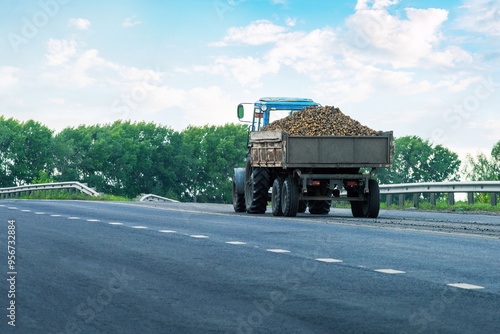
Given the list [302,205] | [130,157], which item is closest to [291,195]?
[302,205]

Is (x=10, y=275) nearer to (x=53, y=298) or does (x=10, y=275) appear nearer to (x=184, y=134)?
(x=53, y=298)

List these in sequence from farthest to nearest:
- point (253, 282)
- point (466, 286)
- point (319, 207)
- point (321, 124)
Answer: point (319, 207), point (321, 124), point (253, 282), point (466, 286)

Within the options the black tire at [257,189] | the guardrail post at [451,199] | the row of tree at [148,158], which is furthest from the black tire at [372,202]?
the row of tree at [148,158]

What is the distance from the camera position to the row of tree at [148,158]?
356 ft

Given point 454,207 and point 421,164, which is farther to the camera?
point 421,164

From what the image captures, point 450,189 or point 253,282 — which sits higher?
point 450,189

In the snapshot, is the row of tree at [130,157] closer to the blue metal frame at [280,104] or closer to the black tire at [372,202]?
the blue metal frame at [280,104]

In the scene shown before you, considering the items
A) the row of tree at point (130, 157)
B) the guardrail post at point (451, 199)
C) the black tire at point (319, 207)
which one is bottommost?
the black tire at point (319, 207)

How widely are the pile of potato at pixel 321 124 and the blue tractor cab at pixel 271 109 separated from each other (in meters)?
1.08

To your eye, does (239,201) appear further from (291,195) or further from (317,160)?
(317,160)

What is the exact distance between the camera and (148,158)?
379 feet

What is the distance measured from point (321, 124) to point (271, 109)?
105 inches

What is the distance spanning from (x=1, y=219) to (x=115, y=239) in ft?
20.5

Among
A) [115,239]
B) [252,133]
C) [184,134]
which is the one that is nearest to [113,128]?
[184,134]
